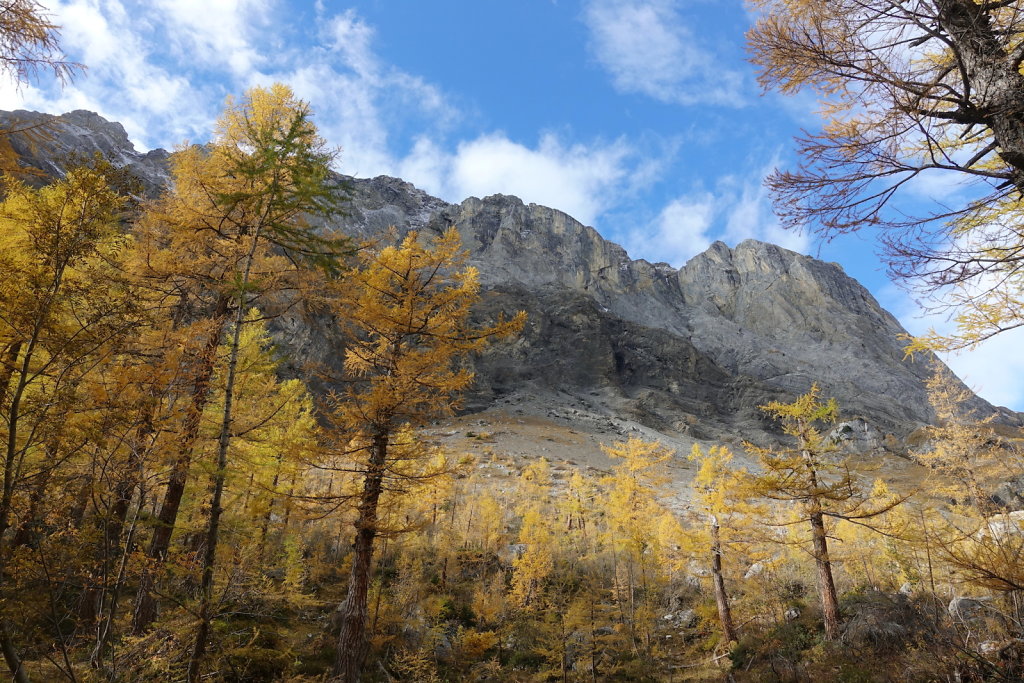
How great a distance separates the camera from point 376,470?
7.26m

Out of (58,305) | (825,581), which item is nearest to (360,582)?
(58,305)

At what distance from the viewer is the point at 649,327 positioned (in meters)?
92.9

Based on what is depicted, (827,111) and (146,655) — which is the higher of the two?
(827,111)

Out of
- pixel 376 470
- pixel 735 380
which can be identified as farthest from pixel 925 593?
pixel 735 380

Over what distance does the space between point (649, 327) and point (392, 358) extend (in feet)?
293

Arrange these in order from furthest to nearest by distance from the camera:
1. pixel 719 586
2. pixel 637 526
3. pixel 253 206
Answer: pixel 637 526, pixel 719 586, pixel 253 206

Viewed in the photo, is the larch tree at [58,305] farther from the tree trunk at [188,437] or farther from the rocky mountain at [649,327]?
the rocky mountain at [649,327]

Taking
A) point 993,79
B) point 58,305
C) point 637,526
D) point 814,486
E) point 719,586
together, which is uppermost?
point 993,79

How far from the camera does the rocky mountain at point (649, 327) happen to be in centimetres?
6825

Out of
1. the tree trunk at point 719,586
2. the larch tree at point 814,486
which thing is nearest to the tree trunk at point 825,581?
the larch tree at point 814,486

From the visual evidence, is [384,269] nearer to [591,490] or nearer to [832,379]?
[591,490]

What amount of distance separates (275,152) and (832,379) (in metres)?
102

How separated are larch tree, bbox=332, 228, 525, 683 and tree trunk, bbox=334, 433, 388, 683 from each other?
1 centimetres

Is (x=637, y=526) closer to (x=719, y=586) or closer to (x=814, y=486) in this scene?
(x=719, y=586)
